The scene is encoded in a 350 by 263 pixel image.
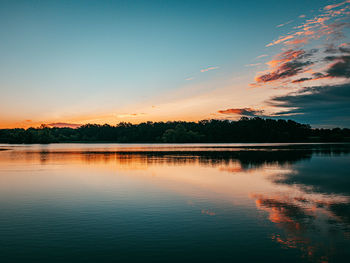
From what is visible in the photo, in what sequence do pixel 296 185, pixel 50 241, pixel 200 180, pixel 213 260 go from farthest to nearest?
pixel 200 180
pixel 296 185
pixel 50 241
pixel 213 260

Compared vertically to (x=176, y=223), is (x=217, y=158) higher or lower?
higher

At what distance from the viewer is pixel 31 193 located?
22656mm

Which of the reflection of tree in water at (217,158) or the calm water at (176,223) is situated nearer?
the calm water at (176,223)

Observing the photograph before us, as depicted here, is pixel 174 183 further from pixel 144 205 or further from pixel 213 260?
pixel 213 260

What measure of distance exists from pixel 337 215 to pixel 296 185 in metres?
10.5

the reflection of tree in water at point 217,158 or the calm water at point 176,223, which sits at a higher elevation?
the reflection of tree in water at point 217,158

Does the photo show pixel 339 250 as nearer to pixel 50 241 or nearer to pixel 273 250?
pixel 273 250

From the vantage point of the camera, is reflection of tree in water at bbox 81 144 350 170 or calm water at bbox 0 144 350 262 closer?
calm water at bbox 0 144 350 262

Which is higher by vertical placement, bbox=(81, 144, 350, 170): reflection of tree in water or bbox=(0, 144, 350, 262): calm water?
bbox=(81, 144, 350, 170): reflection of tree in water

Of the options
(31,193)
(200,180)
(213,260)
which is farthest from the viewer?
(200,180)

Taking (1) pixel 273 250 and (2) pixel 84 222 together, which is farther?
(2) pixel 84 222

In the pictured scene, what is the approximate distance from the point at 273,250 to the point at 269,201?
8.72 metres

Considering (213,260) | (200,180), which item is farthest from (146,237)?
(200,180)

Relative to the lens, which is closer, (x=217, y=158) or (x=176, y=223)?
(x=176, y=223)
